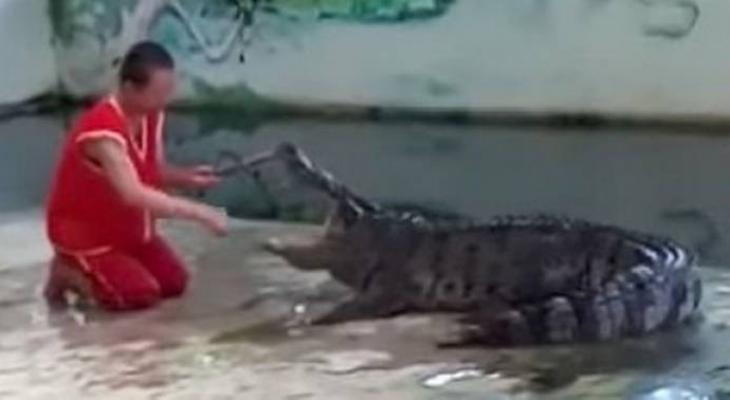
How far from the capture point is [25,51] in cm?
1023

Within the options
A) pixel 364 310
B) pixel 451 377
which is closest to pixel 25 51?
pixel 364 310

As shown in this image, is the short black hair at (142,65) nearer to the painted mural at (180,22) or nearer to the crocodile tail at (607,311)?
the crocodile tail at (607,311)

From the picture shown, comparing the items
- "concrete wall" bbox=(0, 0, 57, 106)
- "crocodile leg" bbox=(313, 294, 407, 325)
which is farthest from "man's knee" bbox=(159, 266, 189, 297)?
"concrete wall" bbox=(0, 0, 57, 106)

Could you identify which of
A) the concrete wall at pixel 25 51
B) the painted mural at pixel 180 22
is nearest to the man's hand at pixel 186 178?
the painted mural at pixel 180 22

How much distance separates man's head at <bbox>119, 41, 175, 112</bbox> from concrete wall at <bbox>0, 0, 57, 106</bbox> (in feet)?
17.0

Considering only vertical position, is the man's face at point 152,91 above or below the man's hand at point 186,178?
above

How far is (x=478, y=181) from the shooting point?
730 centimetres

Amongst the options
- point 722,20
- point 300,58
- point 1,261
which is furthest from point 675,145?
point 1,261

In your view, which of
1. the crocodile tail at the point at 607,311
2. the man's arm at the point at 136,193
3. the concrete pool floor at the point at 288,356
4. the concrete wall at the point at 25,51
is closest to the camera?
the concrete pool floor at the point at 288,356

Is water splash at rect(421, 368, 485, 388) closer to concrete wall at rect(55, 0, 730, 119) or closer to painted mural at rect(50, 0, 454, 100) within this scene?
concrete wall at rect(55, 0, 730, 119)

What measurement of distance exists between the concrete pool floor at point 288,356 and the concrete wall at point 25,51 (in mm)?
4977

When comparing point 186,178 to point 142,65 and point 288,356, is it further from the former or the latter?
point 288,356

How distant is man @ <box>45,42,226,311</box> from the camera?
487cm

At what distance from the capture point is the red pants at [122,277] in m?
4.94
